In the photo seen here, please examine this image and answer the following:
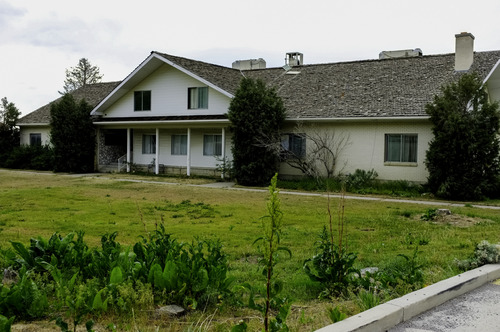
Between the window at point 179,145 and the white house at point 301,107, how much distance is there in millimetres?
59

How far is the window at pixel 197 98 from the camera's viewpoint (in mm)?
27234

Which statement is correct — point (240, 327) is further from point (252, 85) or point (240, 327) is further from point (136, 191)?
point (252, 85)

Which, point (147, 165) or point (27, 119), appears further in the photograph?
point (27, 119)

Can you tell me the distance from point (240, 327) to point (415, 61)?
24010 mm

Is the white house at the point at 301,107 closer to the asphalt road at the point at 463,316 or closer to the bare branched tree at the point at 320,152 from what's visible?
the bare branched tree at the point at 320,152

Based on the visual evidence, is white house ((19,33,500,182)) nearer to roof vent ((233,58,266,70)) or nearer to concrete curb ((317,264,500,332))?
roof vent ((233,58,266,70))

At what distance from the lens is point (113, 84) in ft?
127

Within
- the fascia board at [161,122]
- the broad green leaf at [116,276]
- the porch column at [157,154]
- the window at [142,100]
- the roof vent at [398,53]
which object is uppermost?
the roof vent at [398,53]

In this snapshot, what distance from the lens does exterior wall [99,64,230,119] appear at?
26.8 meters

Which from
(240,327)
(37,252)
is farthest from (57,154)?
(240,327)

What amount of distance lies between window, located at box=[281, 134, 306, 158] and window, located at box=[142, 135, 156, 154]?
9.98m

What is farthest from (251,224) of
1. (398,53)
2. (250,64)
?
(250,64)

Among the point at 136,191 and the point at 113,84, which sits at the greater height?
the point at 113,84

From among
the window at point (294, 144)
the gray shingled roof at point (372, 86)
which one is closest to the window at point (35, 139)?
the gray shingled roof at point (372, 86)
